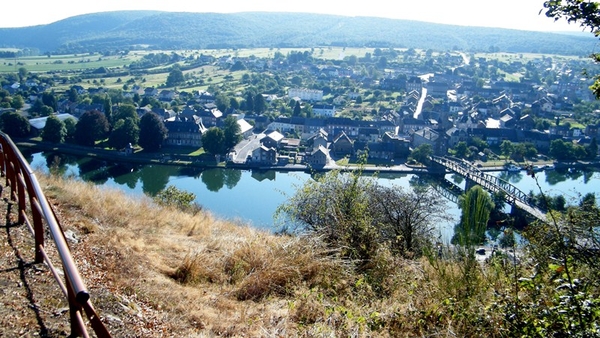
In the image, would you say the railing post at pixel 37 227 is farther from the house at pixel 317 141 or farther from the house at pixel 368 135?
the house at pixel 368 135

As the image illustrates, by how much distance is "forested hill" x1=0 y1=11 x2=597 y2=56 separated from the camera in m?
79.9

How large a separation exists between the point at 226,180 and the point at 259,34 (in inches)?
3136

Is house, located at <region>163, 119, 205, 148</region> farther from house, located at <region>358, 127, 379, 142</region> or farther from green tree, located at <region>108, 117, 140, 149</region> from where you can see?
house, located at <region>358, 127, 379, 142</region>

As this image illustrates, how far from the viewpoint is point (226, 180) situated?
16141 mm

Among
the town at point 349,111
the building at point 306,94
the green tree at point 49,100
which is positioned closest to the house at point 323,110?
the town at point 349,111

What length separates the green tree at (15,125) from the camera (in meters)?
18.7

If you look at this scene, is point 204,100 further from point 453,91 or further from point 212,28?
point 212,28

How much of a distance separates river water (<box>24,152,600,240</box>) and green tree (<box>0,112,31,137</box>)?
1.72 meters

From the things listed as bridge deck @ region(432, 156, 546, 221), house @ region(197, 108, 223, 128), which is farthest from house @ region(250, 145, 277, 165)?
house @ region(197, 108, 223, 128)

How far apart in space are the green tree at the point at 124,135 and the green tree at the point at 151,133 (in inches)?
10.8

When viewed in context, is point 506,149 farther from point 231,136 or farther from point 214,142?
point 214,142

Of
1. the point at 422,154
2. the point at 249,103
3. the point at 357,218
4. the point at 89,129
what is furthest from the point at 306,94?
the point at 357,218

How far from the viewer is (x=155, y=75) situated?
41.2 m

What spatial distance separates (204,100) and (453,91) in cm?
2080
